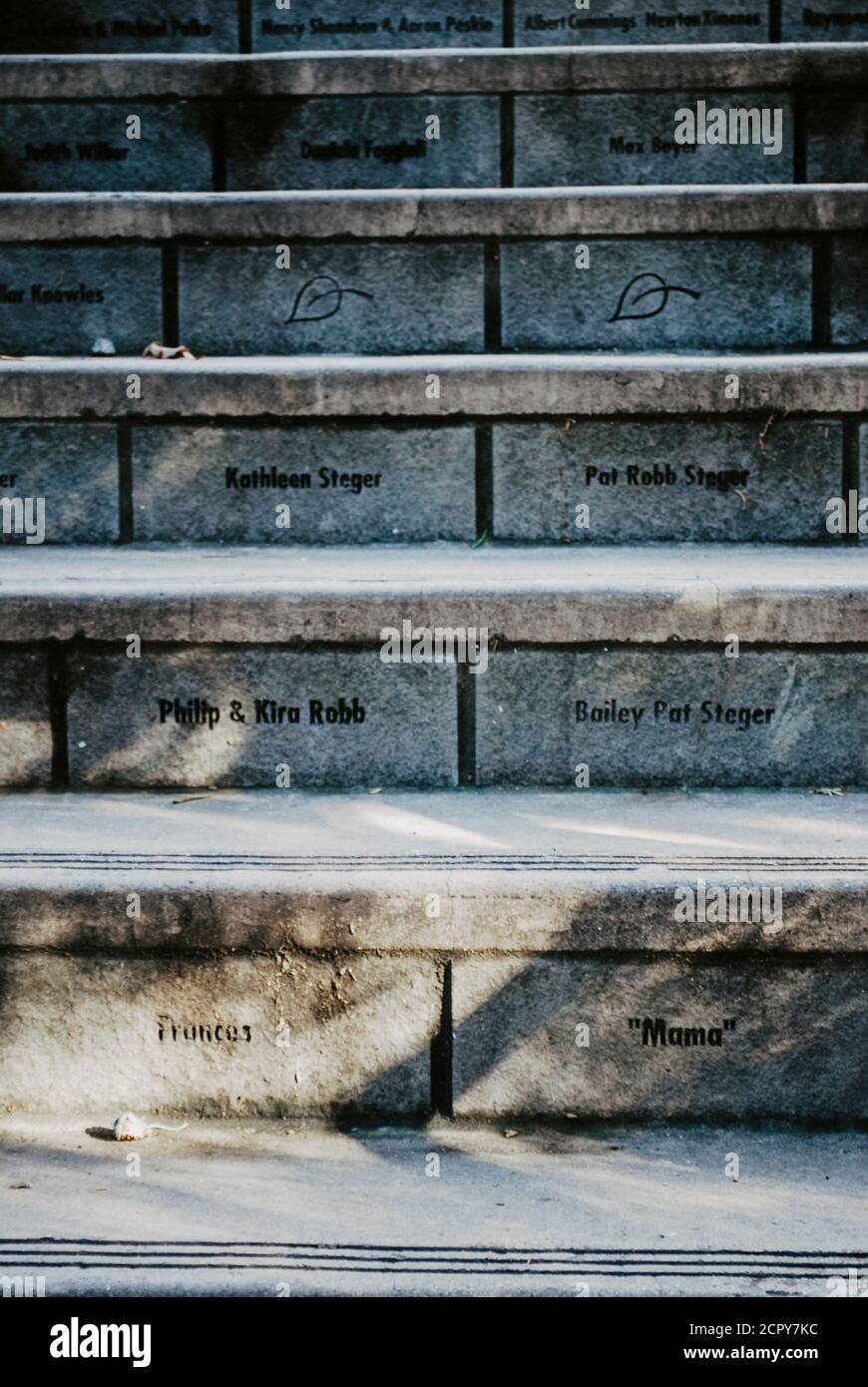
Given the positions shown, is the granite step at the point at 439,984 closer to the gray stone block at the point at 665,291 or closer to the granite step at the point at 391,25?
the gray stone block at the point at 665,291

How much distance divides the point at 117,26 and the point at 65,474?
2.06 metres

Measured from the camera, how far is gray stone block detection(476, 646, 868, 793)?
2.26 metres

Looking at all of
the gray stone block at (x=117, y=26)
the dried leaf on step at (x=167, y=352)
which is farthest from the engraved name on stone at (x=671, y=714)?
the gray stone block at (x=117, y=26)

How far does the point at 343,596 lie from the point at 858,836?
0.90m

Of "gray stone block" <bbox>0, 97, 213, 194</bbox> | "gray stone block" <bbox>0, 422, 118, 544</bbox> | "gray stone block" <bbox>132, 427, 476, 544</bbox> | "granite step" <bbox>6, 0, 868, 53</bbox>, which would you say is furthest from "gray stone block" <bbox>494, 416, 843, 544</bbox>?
"granite step" <bbox>6, 0, 868, 53</bbox>

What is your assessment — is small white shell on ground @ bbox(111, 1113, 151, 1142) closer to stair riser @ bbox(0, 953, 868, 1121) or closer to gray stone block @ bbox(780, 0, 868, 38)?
stair riser @ bbox(0, 953, 868, 1121)

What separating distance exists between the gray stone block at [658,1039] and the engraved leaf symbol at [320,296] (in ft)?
6.11

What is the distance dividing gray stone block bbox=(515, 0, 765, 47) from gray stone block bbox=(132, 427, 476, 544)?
2.04m

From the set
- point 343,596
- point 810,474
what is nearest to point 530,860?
point 343,596

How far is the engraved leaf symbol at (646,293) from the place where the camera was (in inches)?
124

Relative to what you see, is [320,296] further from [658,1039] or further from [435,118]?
[658,1039]

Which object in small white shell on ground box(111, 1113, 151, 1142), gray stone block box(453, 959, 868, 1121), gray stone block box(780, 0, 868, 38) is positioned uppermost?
gray stone block box(780, 0, 868, 38)

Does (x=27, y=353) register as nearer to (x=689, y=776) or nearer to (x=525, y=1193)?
(x=689, y=776)

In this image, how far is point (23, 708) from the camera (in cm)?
229
